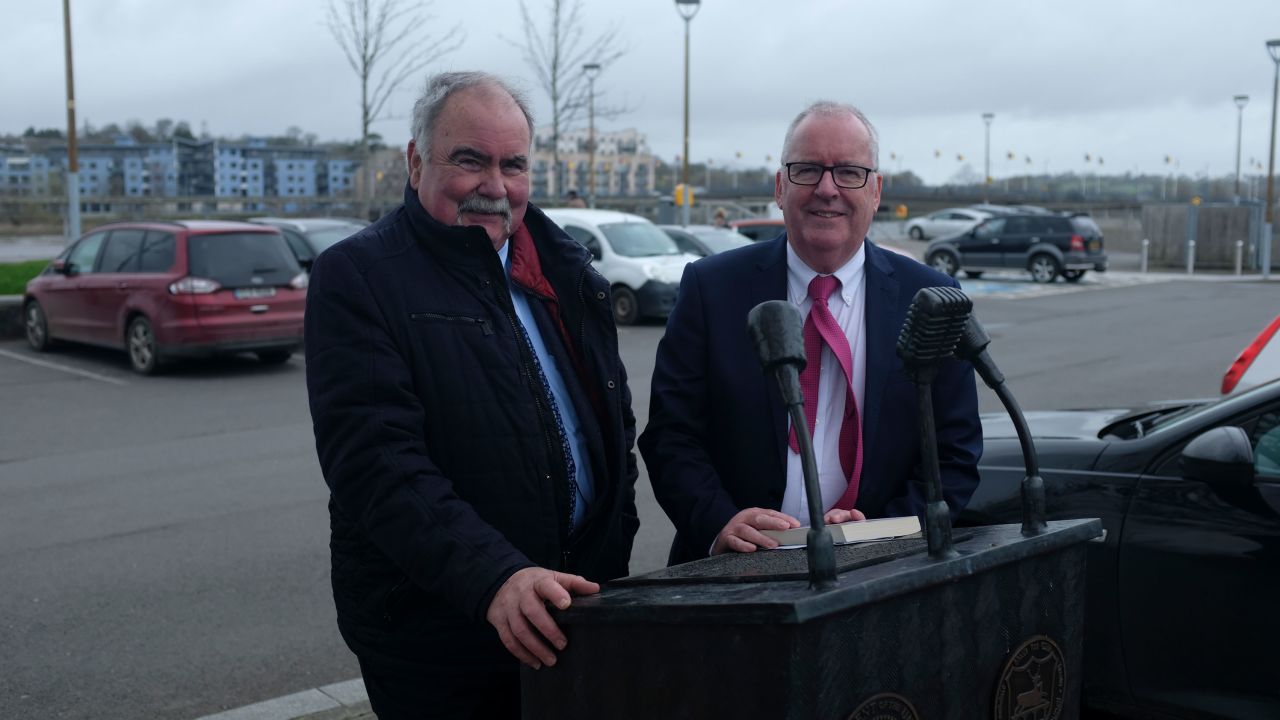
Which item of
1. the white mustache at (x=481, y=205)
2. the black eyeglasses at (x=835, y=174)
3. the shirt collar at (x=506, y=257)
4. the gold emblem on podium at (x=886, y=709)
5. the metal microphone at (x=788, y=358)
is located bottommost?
the gold emblem on podium at (x=886, y=709)

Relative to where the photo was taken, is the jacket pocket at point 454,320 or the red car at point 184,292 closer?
the jacket pocket at point 454,320

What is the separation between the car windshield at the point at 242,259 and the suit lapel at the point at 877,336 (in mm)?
11597

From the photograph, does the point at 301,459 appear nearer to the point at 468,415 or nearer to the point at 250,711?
the point at 250,711

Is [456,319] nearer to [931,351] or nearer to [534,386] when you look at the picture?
[534,386]

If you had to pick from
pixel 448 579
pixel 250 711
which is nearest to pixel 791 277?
pixel 448 579

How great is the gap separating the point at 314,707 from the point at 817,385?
8.23ft

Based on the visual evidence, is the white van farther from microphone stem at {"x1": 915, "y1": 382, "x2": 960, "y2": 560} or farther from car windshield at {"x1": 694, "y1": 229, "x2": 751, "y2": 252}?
microphone stem at {"x1": 915, "y1": 382, "x2": 960, "y2": 560}

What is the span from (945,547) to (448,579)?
80cm

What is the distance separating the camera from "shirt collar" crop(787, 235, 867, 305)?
2828mm

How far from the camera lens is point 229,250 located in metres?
13.6

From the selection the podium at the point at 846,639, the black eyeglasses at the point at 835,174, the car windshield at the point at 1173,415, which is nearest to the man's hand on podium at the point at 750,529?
the podium at the point at 846,639

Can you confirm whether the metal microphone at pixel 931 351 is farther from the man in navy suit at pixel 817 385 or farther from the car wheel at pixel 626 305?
the car wheel at pixel 626 305

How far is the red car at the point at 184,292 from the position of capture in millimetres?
13180

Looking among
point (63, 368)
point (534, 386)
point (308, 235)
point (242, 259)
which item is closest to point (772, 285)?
point (534, 386)
